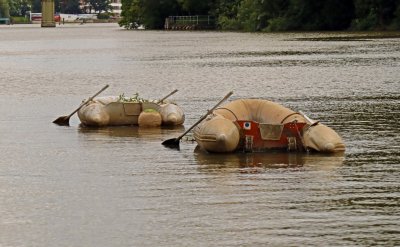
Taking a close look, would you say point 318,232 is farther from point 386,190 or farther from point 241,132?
point 241,132

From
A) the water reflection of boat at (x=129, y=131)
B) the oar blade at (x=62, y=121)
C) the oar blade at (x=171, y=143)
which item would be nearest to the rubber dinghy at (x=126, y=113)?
the water reflection of boat at (x=129, y=131)

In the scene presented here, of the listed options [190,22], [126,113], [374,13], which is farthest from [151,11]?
[126,113]

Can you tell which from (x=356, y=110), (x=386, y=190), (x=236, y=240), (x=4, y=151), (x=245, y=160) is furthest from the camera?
(x=356, y=110)

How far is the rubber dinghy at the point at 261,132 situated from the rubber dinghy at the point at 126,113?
5.62 meters

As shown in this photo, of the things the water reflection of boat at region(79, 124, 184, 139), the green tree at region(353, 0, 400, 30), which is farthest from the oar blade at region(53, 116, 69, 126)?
the green tree at region(353, 0, 400, 30)

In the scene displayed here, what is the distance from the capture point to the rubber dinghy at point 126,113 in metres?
30.5

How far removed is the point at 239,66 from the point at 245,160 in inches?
1491

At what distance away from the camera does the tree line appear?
119 metres

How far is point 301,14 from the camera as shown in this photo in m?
130

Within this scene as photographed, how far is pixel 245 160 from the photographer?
23.7 meters

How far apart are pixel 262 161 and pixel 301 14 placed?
107 meters

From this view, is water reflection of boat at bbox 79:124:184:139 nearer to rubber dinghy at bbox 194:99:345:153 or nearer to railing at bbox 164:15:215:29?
rubber dinghy at bbox 194:99:345:153

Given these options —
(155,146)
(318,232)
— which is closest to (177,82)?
(155,146)

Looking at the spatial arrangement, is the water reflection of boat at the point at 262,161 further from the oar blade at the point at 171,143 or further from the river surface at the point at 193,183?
the oar blade at the point at 171,143
